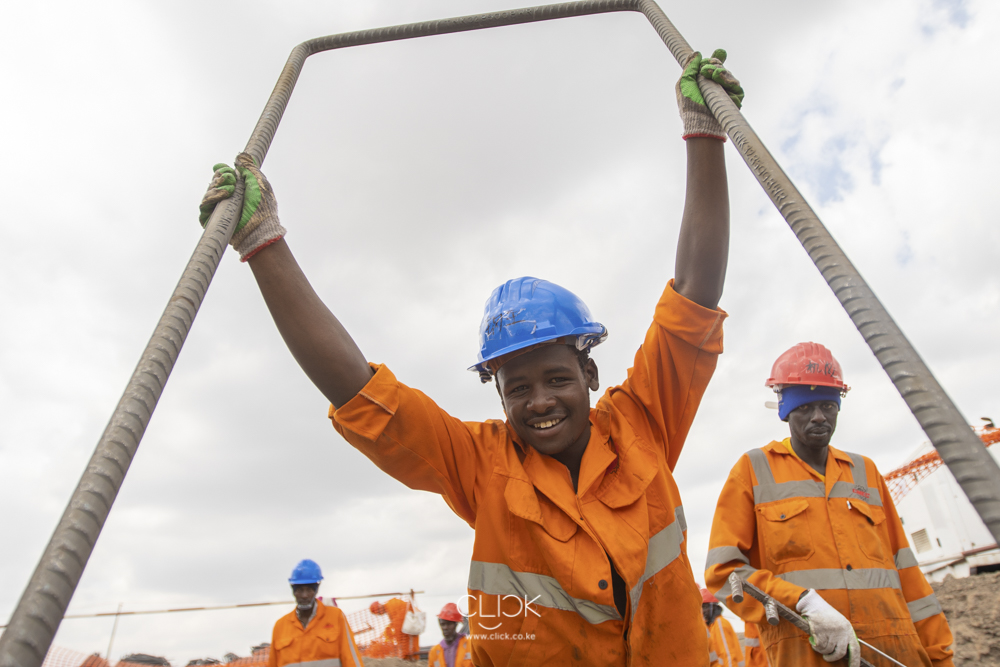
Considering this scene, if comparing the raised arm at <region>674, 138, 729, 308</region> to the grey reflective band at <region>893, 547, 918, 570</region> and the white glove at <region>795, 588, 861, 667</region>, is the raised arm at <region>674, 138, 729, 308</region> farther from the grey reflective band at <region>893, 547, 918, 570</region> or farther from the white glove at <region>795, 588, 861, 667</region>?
the grey reflective band at <region>893, 547, 918, 570</region>

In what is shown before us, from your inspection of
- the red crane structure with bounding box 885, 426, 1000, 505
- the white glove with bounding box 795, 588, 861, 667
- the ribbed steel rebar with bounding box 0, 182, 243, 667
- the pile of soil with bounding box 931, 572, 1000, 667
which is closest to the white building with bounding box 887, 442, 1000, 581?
the red crane structure with bounding box 885, 426, 1000, 505

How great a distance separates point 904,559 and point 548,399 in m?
2.74

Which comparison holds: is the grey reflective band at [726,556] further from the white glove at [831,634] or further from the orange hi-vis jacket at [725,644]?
the orange hi-vis jacket at [725,644]

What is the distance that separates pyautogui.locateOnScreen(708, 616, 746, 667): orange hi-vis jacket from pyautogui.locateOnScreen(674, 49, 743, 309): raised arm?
28.0ft

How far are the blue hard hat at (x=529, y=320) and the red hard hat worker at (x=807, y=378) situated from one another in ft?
6.40

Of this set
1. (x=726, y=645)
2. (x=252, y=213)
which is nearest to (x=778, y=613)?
(x=252, y=213)

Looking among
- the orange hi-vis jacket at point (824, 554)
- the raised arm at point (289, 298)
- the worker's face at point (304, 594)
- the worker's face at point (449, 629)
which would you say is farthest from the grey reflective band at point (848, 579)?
the worker's face at point (449, 629)

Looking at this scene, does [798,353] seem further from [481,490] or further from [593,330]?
[481,490]

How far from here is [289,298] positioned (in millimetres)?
1804

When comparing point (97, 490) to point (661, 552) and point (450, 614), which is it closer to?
point (661, 552)

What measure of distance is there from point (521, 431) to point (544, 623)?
0.61m

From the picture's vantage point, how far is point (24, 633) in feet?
2.75

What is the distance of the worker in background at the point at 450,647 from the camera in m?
8.02

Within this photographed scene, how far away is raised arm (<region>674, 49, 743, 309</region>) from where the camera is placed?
210cm
